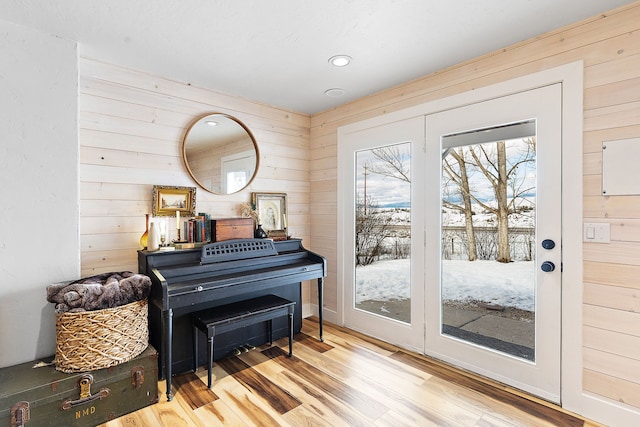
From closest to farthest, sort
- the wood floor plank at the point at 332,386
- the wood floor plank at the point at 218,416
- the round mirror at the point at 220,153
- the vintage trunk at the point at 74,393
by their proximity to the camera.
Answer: the vintage trunk at the point at 74,393 → the wood floor plank at the point at 218,416 → the wood floor plank at the point at 332,386 → the round mirror at the point at 220,153

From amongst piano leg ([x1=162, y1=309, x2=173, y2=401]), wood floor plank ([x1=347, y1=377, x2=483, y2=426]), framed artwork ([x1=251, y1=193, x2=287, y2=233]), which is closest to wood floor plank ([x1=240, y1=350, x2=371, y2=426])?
wood floor plank ([x1=347, y1=377, x2=483, y2=426])

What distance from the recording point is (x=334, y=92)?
3.04m

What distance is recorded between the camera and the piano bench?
7.40 feet

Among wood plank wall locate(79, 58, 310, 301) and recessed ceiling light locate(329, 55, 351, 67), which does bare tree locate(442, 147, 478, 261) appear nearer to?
recessed ceiling light locate(329, 55, 351, 67)

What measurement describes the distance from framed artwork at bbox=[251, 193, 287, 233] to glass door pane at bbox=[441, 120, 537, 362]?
1622mm

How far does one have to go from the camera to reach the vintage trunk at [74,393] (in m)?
1.67

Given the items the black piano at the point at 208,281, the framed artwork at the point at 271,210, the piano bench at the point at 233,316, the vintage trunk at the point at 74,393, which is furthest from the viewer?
the framed artwork at the point at 271,210

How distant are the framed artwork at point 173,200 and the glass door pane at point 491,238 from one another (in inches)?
83.4

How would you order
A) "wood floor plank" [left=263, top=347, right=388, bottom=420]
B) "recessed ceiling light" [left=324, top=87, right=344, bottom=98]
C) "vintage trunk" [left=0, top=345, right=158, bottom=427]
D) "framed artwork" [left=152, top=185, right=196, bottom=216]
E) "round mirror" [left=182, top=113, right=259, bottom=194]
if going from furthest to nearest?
"recessed ceiling light" [left=324, top=87, right=344, bottom=98], "round mirror" [left=182, top=113, right=259, bottom=194], "framed artwork" [left=152, top=185, right=196, bottom=216], "wood floor plank" [left=263, top=347, right=388, bottom=420], "vintage trunk" [left=0, top=345, right=158, bottom=427]

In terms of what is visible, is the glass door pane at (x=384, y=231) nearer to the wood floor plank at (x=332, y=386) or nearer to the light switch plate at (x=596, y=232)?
the wood floor plank at (x=332, y=386)

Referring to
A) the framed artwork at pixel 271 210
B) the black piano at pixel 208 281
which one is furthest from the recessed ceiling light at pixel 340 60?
the black piano at pixel 208 281

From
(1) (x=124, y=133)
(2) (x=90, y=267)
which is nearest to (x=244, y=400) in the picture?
(2) (x=90, y=267)

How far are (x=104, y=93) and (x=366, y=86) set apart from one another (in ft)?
6.85

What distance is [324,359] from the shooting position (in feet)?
8.77
